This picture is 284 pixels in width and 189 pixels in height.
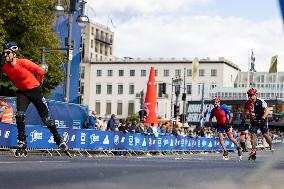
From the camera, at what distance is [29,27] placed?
41812mm

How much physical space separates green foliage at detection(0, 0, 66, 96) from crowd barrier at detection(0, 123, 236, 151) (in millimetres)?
11873

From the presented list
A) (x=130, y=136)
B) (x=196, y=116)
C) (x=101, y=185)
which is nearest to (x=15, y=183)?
(x=101, y=185)

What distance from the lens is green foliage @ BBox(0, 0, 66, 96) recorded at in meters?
41.1

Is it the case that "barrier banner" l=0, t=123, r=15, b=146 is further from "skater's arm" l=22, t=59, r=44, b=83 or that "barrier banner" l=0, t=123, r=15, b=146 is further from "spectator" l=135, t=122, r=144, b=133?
"spectator" l=135, t=122, r=144, b=133

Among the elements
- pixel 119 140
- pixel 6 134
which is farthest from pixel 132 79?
pixel 6 134

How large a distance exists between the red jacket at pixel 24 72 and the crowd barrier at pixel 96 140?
26.2 ft

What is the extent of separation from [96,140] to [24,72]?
13.0m

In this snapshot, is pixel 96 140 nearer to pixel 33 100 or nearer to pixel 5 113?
pixel 5 113

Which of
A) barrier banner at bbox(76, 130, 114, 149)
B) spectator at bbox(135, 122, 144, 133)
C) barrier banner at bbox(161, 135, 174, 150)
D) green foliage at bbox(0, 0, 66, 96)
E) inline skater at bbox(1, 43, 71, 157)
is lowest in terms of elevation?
barrier banner at bbox(161, 135, 174, 150)

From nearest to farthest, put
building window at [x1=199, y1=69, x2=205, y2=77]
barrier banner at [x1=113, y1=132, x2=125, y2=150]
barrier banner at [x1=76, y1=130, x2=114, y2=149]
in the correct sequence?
barrier banner at [x1=76, y1=130, x2=114, y2=149] < barrier banner at [x1=113, y1=132, x2=125, y2=150] < building window at [x1=199, y1=69, x2=205, y2=77]

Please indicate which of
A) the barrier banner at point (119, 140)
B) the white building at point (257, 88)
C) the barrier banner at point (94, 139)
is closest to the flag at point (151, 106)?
the barrier banner at point (119, 140)

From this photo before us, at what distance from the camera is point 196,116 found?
131750 mm

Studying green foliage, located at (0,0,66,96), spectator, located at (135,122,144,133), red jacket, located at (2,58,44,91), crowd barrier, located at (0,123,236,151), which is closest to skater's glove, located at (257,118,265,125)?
crowd barrier, located at (0,123,236,151)

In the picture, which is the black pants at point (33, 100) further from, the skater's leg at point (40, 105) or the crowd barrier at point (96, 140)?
the crowd barrier at point (96, 140)
